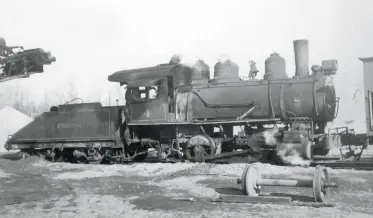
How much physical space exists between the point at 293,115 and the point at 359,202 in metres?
5.40

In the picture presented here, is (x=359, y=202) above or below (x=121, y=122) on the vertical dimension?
below

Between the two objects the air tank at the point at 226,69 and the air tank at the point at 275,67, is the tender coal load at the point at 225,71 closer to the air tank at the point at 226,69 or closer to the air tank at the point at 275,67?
the air tank at the point at 226,69

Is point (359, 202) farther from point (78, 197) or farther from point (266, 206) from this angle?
point (78, 197)

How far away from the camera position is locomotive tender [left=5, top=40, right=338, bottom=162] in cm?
1192

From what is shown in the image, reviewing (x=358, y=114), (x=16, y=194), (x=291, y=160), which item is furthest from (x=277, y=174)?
(x=358, y=114)

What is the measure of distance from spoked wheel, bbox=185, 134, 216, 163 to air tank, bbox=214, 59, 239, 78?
2.21 metres

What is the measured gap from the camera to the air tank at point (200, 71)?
1406 centimetres

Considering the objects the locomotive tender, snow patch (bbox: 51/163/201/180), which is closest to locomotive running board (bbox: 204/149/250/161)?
the locomotive tender

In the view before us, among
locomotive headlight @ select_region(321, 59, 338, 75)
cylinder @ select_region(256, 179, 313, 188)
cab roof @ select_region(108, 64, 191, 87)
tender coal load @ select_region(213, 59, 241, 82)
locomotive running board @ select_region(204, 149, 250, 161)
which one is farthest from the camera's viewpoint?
cab roof @ select_region(108, 64, 191, 87)

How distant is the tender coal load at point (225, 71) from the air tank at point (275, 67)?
42.5 inches

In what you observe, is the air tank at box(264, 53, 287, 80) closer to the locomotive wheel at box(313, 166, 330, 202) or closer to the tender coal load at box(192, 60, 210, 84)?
the tender coal load at box(192, 60, 210, 84)

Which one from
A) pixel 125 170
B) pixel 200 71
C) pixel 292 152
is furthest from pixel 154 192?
pixel 200 71

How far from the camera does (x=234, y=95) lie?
12789 mm

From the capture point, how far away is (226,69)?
13.5 meters
